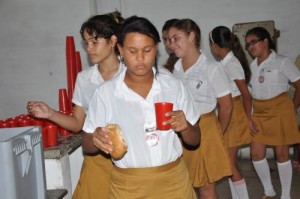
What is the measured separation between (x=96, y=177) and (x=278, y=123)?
2105 millimetres

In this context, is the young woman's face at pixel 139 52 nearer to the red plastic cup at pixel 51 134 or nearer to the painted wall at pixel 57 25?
the red plastic cup at pixel 51 134

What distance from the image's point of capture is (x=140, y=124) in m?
1.65

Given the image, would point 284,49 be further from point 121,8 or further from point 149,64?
point 149,64

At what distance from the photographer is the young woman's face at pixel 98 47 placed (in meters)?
2.09

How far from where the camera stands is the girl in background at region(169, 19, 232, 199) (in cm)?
253

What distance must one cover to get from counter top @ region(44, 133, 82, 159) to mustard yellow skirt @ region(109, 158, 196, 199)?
0.58 meters

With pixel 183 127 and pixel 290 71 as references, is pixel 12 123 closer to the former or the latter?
pixel 183 127

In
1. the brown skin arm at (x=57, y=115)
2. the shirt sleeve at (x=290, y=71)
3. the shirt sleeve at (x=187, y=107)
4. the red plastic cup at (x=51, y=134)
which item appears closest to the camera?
the shirt sleeve at (x=187, y=107)

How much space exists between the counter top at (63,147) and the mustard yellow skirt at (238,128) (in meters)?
1.45

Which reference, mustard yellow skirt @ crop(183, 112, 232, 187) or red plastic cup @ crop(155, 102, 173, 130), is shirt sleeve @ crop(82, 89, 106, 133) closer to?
red plastic cup @ crop(155, 102, 173, 130)

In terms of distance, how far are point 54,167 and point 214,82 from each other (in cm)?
119

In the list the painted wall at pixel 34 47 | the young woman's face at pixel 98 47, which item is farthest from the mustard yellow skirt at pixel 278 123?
the painted wall at pixel 34 47

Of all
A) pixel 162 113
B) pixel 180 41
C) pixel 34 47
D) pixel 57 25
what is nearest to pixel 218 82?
pixel 180 41

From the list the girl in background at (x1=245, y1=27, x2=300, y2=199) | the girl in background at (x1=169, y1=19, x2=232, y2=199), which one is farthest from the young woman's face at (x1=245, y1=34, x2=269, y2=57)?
the girl in background at (x1=169, y1=19, x2=232, y2=199)
